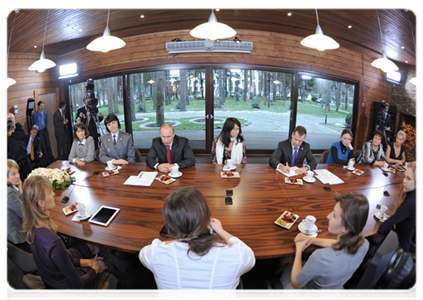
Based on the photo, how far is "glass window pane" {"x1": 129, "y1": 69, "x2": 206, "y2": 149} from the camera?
6613 millimetres

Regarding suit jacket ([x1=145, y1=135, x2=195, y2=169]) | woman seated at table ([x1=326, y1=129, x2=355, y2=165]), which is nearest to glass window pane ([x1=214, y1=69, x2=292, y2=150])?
woman seated at table ([x1=326, y1=129, x2=355, y2=165])

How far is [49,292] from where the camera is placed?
160 cm

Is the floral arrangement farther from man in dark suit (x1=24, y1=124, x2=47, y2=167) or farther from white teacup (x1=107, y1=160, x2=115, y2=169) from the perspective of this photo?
man in dark suit (x1=24, y1=124, x2=47, y2=167)

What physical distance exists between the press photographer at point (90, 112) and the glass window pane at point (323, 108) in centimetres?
502

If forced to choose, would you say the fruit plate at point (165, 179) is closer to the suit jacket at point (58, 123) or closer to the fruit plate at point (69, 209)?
the fruit plate at point (69, 209)

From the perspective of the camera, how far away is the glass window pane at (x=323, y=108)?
267 inches

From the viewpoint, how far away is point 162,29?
5969 millimetres

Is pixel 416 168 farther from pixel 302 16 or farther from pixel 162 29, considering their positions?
pixel 162 29

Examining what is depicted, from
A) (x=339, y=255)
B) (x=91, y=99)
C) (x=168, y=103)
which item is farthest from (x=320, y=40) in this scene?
(x=91, y=99)

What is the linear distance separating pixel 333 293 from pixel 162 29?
5.94 meters

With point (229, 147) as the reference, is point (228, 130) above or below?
above

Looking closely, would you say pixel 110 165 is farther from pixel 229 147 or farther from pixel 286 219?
pixel 286 219

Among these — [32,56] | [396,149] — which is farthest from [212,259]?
[32,56]

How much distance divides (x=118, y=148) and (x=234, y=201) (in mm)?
2144
